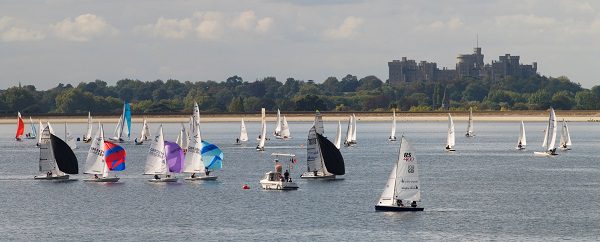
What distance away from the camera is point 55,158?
106 m

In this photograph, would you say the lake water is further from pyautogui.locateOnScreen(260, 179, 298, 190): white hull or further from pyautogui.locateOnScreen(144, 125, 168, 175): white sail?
pyautogui.locateOnScreen(144, 125, 168, 175): white sail

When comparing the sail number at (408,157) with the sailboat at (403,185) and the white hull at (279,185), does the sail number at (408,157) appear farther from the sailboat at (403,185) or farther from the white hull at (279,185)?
the white hull at (279,185)

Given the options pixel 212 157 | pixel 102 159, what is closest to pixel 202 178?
pixel 212 157

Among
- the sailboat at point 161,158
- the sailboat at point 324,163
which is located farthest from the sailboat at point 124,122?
the sailboat at point 324,163

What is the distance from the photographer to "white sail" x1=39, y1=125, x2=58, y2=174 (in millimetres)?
103312

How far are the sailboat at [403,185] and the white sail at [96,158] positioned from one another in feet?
101

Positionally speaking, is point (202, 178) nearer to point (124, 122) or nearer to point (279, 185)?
point (279, 185)

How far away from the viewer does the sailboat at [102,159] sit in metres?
103

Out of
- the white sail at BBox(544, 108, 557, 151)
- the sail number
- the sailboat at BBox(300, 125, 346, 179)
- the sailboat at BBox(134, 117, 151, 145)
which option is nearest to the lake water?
the sailboat at BBox(300, 125, 346, 179)

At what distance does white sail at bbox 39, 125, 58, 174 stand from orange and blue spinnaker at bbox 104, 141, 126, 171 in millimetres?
4415

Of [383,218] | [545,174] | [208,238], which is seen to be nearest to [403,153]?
[383,218]

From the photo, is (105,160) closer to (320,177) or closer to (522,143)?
(320,177)

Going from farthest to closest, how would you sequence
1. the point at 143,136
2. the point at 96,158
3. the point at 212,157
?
1. the point at 143,136
2. the point at 212,157
3. the point at 96,158

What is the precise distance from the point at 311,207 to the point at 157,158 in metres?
21.4
